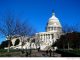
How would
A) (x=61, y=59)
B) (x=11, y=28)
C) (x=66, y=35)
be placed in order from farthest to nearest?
(x=66, y=35), (x=11, y=28), (x=61, y=59)

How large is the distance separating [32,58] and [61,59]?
928 millimetres

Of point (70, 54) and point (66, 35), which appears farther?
point (66, 35)

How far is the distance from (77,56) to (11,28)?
8.89 feet

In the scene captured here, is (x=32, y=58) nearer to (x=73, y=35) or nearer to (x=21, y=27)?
(x=21, y=27)

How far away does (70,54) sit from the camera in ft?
28.4

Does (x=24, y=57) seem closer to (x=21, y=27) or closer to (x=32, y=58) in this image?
(x=32, y=58)

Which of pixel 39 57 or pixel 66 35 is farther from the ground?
pixel 66 35

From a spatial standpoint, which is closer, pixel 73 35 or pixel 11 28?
pixel 11 28

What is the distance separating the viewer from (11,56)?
847 cm

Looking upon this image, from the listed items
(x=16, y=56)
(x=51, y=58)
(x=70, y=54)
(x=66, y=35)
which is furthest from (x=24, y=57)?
(x=66, y=35)

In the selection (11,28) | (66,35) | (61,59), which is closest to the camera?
(61,59)

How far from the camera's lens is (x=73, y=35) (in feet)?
43.7

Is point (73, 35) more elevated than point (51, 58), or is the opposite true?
point (73, 35)

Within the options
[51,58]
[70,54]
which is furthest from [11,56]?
[70,54]
